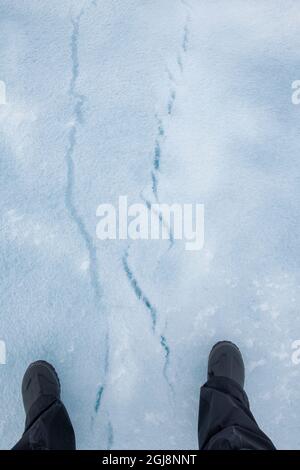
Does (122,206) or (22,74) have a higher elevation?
(22,74)

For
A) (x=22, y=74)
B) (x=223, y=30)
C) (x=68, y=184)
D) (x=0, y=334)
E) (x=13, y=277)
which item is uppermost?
(x=223, y=30)

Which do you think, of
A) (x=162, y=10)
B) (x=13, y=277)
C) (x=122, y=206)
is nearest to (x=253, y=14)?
(x=162, y=10)

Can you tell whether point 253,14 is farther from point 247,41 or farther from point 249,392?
point 249,392
